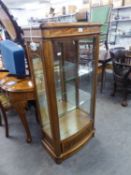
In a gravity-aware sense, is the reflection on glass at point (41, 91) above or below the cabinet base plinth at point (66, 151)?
above

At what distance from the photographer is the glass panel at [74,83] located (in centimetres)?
169

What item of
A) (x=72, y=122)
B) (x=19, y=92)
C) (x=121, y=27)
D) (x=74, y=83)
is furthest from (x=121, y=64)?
(x=121, y=27)

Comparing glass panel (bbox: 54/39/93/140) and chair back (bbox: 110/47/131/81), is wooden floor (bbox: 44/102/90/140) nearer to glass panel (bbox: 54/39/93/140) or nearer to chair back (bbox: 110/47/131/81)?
glass panel (bbox: 54/39/93/140)

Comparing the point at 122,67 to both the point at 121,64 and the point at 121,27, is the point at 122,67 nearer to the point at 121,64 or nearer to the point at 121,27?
the point at 121,64

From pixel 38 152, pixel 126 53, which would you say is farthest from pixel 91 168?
pixel 126 53

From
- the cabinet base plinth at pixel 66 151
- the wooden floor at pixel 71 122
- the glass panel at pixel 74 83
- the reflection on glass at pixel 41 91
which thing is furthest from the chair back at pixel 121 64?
the reflection on glass at pixel 41 91

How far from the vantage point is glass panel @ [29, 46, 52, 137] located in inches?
51.4

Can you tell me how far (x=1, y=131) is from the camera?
2.10 meters

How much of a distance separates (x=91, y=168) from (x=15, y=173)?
71 cm

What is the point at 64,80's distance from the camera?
6.16 feet

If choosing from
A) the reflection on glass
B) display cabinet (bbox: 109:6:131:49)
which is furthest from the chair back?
display cabinet (bbox: 109:6:131:49)

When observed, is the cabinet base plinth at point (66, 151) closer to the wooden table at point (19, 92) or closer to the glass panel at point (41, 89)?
the glass panel at point (41, 89)

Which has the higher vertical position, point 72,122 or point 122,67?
point 122,67

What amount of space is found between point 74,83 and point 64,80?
152 mm
